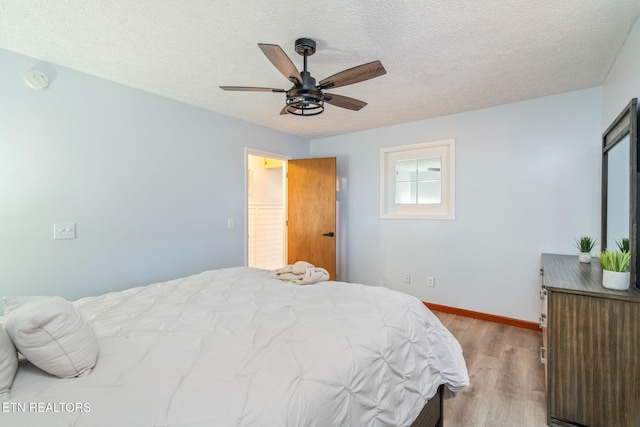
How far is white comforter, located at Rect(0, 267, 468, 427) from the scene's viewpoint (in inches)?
32.5

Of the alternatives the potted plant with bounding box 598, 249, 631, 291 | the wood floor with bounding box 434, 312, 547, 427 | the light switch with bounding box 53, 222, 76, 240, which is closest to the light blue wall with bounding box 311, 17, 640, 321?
the wood floor with bounding box 434, 312, 547, 427

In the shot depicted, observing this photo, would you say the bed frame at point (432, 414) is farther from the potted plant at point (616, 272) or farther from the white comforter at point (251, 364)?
the potted plant at point (616, 272)

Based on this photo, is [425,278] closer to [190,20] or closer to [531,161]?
[531,161]

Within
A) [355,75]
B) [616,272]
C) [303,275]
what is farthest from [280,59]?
[616,272]

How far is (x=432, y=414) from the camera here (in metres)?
1.62

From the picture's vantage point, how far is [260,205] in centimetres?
571

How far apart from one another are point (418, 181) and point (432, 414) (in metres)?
2.87

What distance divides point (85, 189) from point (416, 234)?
11.5 ft

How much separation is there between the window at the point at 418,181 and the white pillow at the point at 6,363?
3.68 metres

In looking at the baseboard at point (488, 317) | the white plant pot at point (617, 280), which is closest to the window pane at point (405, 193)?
the baseboard at point (488, 317)

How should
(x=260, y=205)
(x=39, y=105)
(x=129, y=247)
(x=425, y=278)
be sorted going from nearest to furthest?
(x=39, y=105), (x=129, y=247), (x=425, y=278), (x=260, y=205)

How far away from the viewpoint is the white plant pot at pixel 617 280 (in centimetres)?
165

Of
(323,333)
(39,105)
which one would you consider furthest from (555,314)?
(39,105)

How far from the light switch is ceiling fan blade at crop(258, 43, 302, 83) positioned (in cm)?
210
